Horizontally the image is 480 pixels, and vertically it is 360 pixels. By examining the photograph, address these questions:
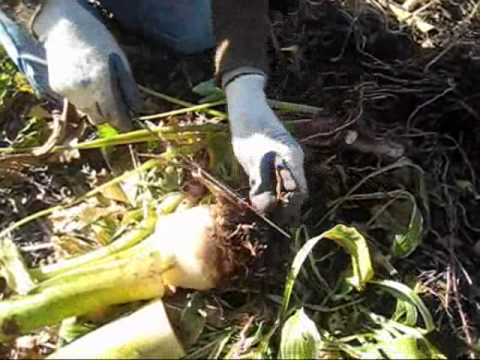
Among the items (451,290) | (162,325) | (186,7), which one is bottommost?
(451,290)

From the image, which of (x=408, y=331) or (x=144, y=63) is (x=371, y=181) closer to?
(x=408, y=331)

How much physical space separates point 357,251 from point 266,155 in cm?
20

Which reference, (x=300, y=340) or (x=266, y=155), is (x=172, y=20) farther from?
(x=300, y=340)

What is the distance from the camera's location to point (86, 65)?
180cm

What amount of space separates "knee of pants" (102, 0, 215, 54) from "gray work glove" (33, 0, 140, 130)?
305 millimetres

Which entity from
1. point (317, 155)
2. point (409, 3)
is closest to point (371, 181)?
point (317, 155)

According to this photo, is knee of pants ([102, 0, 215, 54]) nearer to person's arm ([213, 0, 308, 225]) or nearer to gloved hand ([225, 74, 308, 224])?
person's arm ([213, 0, 308, 225])

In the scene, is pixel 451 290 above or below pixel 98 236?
below

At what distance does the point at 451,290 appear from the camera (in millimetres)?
1808

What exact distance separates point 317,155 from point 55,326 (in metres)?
0.52

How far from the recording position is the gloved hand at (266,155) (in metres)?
1.75

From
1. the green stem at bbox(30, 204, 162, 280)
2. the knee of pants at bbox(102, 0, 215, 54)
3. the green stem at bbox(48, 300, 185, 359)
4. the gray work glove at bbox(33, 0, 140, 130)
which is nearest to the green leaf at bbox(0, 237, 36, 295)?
the green stem at bbox(30, 204, 162, 280)

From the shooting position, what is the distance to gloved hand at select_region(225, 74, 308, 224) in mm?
1748

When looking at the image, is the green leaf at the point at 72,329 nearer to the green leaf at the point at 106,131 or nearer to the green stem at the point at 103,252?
the green stem at the point at 103,252
